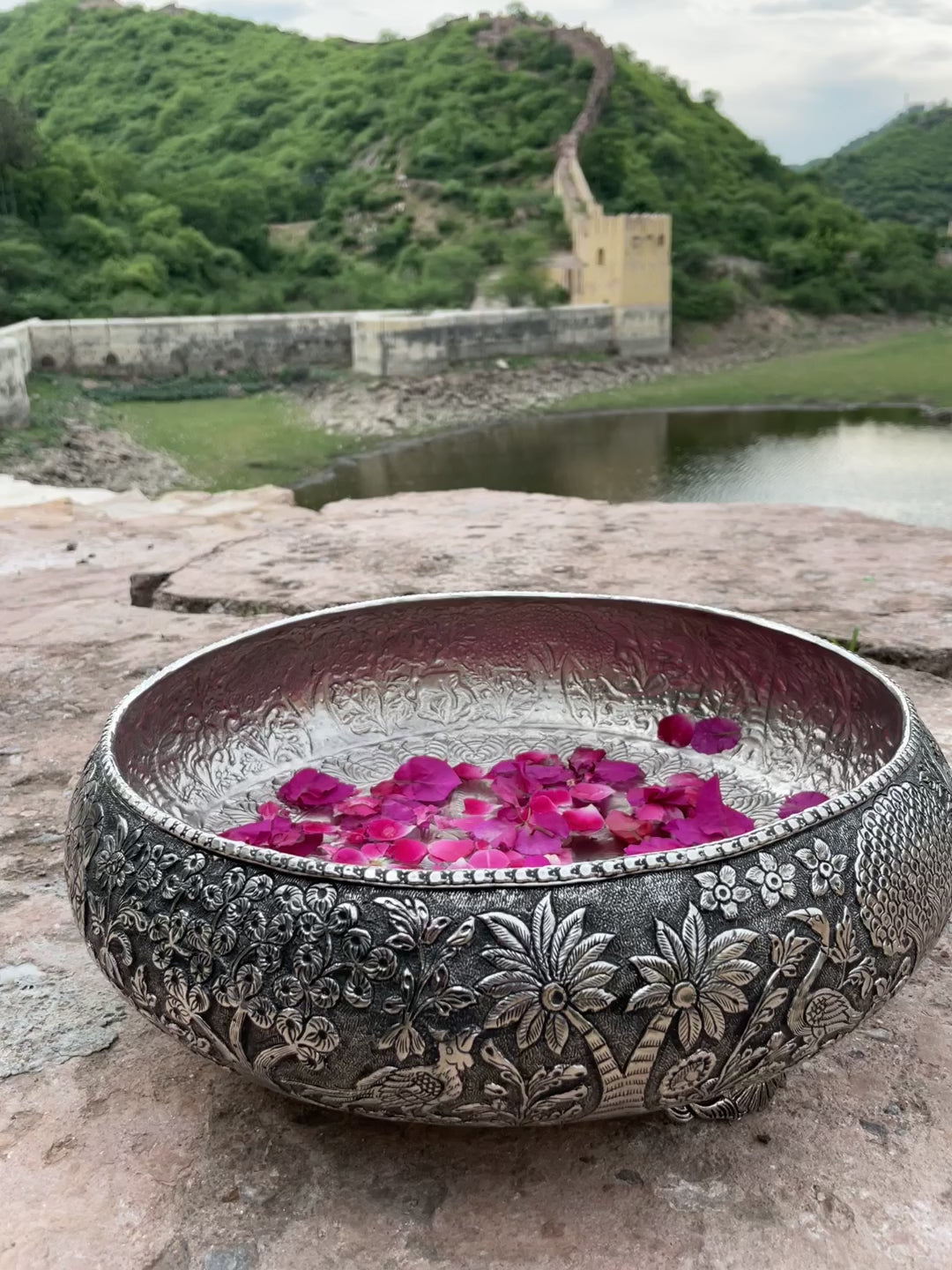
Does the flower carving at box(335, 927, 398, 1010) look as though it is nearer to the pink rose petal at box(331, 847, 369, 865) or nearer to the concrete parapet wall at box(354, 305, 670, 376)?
the pink rose petal at box(331, 847, 369, 865)

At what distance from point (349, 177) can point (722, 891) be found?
99.7 feet

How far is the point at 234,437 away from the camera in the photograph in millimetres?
13367

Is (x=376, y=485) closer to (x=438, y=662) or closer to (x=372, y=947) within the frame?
(x=438, y=662)

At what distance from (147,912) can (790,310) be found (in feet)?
78.8

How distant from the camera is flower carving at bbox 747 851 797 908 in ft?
3.52

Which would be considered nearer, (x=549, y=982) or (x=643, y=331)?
(x=549, y=982)

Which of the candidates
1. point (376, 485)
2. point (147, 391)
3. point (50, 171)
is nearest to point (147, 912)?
point (376, 485)

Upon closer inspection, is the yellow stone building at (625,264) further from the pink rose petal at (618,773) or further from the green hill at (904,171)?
the pink rose petal at (618,773)

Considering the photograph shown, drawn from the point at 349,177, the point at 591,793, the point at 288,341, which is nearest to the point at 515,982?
the point at 591,793

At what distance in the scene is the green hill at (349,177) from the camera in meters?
19.3

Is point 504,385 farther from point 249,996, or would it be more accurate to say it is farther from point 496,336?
point 249,996

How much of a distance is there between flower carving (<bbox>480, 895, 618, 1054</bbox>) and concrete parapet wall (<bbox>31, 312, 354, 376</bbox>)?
49.2ft

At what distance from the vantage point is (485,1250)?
107cm

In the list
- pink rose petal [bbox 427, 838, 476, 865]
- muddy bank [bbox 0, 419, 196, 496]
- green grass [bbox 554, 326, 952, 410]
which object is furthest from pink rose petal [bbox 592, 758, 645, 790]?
green grass [bbox 554, 326, 952, 410]
